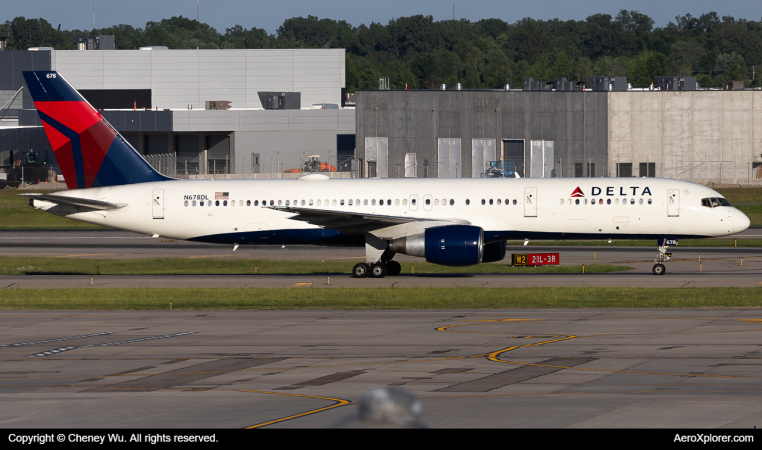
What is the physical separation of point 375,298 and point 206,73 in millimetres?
114775

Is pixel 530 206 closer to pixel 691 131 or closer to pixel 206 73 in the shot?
pixel 691 131

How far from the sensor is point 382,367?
797 inches

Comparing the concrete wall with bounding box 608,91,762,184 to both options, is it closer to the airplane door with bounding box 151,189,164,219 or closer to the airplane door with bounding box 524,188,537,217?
the airplane door with bounding box 524,188,537,217

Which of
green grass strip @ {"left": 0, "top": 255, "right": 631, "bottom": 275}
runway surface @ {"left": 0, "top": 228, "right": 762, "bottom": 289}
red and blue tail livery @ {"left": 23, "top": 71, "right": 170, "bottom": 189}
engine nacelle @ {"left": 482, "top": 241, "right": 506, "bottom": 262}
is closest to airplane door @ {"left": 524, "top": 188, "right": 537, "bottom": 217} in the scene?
engine nacelle @ {"left": 482, "top": 241, "right": 506, "bottom": 262}

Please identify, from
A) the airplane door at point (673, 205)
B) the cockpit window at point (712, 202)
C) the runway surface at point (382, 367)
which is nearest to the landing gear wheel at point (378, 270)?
the runway surface at point (382, 367)

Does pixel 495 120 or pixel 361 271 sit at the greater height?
pixel 495 120

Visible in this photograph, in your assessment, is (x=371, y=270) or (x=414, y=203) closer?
(x=414, y=203)

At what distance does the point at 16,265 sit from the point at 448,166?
55.5m

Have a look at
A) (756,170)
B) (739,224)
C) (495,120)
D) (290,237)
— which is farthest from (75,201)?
(756,170)

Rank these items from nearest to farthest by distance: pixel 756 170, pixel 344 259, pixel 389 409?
pixel 389 409 → pixel 344 259 → pixel 756 170

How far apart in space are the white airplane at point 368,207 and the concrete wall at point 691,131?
185ft

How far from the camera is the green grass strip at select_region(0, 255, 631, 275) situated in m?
44.9

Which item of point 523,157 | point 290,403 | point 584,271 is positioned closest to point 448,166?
point 523,157

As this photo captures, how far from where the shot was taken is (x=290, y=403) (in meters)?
16.6
